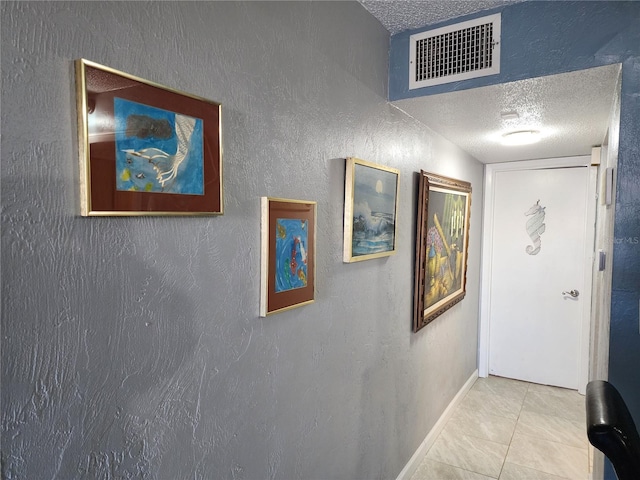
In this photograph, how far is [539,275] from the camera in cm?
362

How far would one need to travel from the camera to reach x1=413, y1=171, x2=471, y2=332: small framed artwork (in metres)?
2.34

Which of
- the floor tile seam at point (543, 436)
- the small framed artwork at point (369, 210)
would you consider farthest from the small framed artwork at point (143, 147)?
the floor tile seam at point (543, 436)

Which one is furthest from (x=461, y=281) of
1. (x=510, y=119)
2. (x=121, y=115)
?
(x=121, y=115)

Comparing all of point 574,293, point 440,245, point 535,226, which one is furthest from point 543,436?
point 535,226

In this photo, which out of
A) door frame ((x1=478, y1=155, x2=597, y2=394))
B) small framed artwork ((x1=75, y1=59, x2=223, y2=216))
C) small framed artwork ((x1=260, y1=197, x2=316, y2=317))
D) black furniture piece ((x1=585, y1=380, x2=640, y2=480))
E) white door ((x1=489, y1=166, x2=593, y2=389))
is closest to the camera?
black furniture piece ((x1=585, y1=380, x2=640, y2=480))

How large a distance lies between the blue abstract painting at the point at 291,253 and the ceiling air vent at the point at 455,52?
0.95 m

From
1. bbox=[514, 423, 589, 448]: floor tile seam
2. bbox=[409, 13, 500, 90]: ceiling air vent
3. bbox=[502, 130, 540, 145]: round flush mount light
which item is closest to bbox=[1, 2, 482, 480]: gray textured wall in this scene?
bbox=[409, 13, 500, 90]: ceiling air vent

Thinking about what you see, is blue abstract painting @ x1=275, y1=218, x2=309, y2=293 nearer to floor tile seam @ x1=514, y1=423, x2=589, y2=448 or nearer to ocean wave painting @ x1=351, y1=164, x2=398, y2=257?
ocean wave painting @ x1=351, y1=164, x2=398, y2=257

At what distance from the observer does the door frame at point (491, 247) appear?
11.0ft

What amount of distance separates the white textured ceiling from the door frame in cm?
71

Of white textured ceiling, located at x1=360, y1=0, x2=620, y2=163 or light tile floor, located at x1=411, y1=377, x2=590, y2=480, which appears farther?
light tile floor, located at x1=411, y1=377, x2=590, y2=480

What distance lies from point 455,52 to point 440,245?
1.23m

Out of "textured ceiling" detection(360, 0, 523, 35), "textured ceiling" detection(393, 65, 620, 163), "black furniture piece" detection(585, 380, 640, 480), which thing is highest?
"textured ceiling" detection(360, 0, 523, 35)

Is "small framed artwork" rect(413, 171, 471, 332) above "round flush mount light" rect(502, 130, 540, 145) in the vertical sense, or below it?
below
